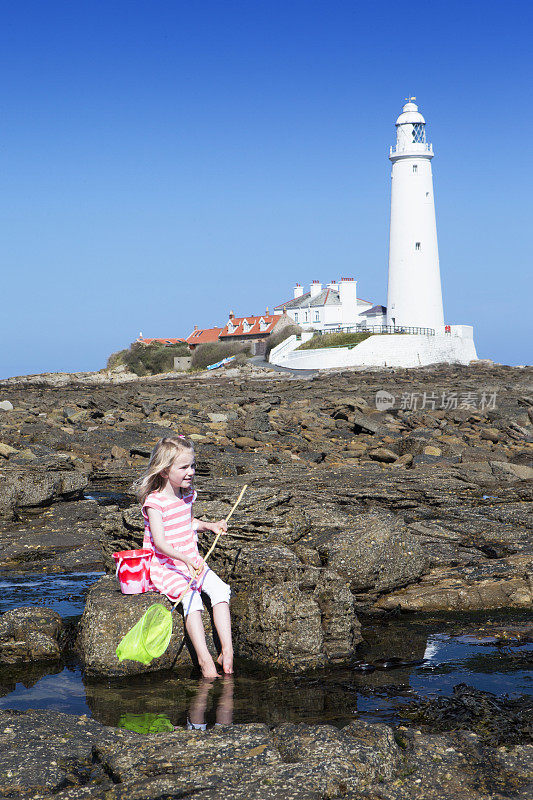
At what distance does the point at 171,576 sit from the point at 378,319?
186 ft

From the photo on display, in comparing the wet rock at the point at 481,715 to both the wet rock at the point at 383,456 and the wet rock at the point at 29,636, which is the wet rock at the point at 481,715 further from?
the wet rock at the point at 383,456

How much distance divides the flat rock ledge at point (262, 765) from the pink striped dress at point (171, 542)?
5.18 ft

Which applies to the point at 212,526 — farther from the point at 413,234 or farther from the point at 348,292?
the point at 348,292

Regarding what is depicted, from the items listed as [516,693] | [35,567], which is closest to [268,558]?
[516,693]

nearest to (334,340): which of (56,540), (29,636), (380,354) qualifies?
(380,354)

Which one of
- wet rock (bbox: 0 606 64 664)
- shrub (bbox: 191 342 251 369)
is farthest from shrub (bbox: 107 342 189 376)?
wet rock (bbox: 0 606 64 664)

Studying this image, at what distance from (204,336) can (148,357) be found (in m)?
10.5

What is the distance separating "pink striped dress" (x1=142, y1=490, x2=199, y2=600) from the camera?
17.9ft

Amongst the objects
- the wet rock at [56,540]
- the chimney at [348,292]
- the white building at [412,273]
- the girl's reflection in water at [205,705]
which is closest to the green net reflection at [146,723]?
the girl's reflection in water at [205,705]

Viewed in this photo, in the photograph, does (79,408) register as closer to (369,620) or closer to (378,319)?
(369,620)

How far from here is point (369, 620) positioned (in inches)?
253

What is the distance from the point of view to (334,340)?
55.5 m

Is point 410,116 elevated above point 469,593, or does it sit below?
above

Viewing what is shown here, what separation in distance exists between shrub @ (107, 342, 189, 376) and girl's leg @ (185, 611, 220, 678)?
202ft
